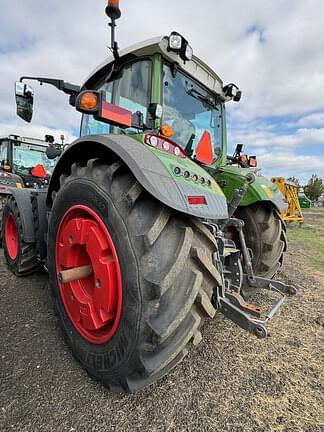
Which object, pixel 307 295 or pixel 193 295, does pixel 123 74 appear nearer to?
pixel 193 295

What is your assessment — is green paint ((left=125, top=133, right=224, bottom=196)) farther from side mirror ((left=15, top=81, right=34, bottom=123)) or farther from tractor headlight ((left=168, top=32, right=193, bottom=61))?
side mirror ((left=15, top=81, right=34, bottom=123))

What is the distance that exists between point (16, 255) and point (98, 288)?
2242 mm

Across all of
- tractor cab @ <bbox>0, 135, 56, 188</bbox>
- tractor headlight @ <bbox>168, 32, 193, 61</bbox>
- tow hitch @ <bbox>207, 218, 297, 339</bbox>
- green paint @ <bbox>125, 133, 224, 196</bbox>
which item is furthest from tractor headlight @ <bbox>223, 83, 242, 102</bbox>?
tractor cab @ <bbox>0, 135, 56, 188</bbox>

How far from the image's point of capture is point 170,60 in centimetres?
201

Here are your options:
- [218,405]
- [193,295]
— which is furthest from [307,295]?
[193,295]

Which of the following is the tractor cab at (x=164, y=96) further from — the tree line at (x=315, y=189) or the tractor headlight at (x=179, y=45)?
the tree line at (x=315, y=189)

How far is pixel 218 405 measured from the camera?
1.37 m

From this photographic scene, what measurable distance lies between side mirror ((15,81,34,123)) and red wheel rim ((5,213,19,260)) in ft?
4.47

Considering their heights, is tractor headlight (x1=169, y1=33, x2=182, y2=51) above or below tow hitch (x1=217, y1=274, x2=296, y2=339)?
above

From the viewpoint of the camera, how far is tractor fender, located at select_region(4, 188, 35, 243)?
8.88 feet

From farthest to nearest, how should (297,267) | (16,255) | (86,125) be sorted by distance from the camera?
(297,267), (16,255), (86,125)

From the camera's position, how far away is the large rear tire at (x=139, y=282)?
46.4 inches

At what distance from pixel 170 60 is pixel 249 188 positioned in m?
1.27

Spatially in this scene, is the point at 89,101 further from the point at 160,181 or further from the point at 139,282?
the point at 139,282
